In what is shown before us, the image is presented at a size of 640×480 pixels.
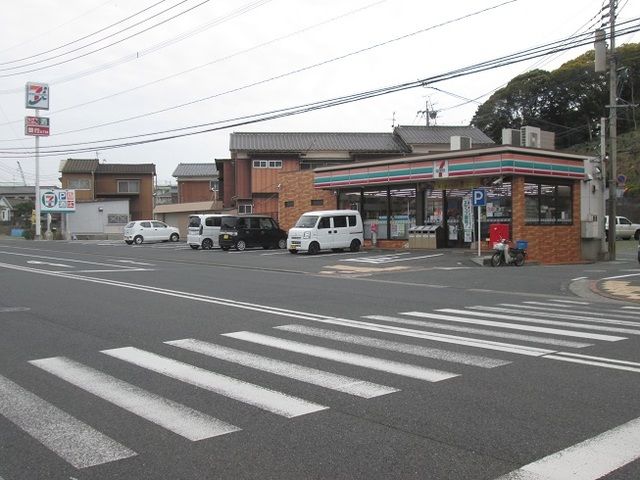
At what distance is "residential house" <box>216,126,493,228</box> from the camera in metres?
45.2

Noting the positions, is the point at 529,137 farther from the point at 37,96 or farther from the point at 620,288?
the point at 37,96

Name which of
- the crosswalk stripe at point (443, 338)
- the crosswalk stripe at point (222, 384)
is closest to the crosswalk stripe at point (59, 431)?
the crosswalk stripe at point (222, 384)

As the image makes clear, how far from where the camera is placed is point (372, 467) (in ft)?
12.6

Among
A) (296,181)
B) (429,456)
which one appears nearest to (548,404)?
(429,456)

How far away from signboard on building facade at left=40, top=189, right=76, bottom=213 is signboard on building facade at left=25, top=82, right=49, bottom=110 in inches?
337

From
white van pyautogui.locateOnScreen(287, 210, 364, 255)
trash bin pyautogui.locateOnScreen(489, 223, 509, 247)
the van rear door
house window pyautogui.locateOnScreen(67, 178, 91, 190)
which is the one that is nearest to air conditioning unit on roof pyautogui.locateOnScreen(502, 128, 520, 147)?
trash bin pyautogui.locateOnScreen(489, 223, 509, 247)

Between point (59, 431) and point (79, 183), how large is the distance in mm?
63959

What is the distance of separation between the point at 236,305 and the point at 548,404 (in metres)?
7.15

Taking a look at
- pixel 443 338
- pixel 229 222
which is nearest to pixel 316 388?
pixel 443 338

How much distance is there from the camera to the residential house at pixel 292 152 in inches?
1778

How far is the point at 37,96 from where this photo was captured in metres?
56.2

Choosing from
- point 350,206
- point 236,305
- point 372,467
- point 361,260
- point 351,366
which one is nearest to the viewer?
point 372,467

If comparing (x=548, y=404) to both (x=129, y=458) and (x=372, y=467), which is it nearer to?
(x=372, y=467)

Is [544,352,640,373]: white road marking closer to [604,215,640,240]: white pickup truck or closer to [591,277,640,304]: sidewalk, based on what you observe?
[591,277,640,304]: sidewalk
